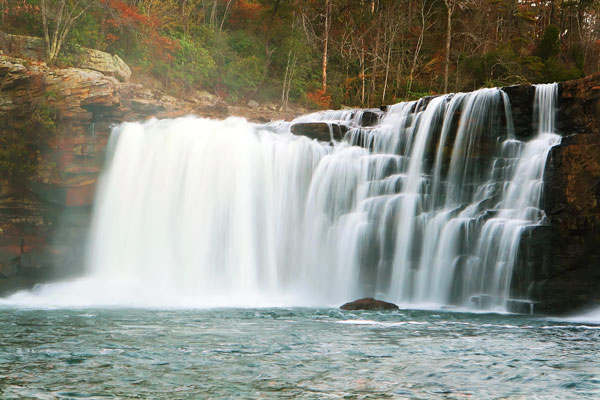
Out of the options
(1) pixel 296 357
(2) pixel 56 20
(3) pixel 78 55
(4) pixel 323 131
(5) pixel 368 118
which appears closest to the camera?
(1) pixel 296 357

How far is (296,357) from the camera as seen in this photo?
31.1ft

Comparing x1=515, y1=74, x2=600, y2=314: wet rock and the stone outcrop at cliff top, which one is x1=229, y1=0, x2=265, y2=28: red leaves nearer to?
the stone outcrop at cliff top

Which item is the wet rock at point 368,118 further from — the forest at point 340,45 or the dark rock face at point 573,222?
the forest at point 340,45

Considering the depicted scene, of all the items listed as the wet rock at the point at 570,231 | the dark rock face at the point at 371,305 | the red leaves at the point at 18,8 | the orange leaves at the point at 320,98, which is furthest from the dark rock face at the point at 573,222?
the red leaves at the point at 18,8

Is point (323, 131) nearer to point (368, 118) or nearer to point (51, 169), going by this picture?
point (368, 118)

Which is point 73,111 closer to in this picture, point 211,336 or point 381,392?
point 211,336

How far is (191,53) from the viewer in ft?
112

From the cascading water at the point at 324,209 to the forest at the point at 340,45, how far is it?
10400 millimetres

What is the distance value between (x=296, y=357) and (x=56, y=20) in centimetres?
2188

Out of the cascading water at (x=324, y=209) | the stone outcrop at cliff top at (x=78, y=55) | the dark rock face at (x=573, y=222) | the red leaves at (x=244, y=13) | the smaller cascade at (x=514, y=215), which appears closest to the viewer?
the dark rock face at (x=573, y=222)

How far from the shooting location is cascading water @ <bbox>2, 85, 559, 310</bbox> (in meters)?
17.2

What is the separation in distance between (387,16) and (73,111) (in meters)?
22.0

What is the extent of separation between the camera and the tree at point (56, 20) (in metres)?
25.1

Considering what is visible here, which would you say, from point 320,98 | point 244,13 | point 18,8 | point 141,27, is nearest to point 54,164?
point 18,8
